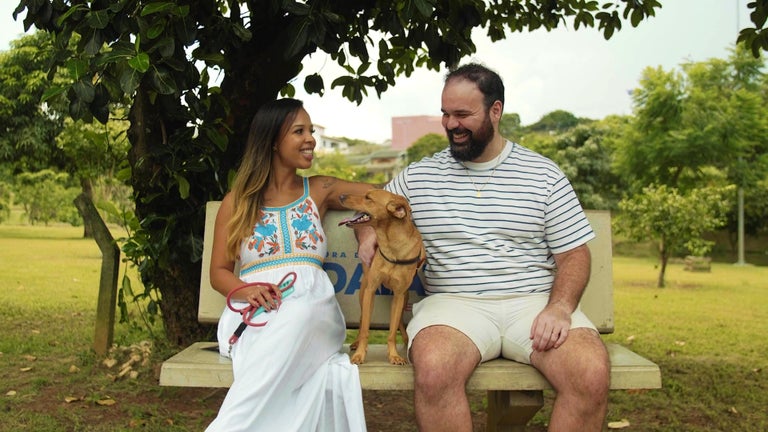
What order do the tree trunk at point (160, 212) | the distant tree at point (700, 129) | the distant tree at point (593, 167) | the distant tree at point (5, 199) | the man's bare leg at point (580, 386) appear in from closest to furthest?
the man's bare leg at point (580, 386)
the tree trunk at point (160, 212)
the distant tree at point (700, 129)
the distant tree at point (5, 199)
the distant tree at point (593, 167)

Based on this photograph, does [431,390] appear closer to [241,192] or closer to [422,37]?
[241,192]

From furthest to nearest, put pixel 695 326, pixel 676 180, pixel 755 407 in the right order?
pixel 676 180
pixel 695 326
pixel 755 407

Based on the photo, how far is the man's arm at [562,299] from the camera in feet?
9.16

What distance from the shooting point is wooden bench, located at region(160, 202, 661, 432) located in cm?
284

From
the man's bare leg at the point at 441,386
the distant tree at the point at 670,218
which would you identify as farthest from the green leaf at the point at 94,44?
the distant tree at the point at 670,218

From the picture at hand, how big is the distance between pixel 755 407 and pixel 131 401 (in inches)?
154

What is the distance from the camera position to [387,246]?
9.77 feet

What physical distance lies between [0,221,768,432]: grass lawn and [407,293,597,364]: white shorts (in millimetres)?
1472

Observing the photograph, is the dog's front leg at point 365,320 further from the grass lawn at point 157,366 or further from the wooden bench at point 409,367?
the grass lawn at point 157,366

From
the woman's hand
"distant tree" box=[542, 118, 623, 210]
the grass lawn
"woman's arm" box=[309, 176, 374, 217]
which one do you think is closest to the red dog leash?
the woman's hand

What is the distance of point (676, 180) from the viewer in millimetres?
24062

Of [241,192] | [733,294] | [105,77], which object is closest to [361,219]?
[241,192]

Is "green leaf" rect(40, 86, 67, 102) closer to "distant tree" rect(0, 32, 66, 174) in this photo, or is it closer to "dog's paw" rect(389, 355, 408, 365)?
"dog's paw" rect(389, 355, 408, 365)

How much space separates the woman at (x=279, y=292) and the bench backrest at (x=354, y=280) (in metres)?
0.30
